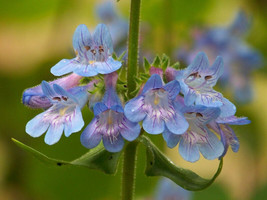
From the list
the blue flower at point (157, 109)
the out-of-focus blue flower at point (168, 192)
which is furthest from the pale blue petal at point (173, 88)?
the out-of-focus blue flower at point (168, 192)

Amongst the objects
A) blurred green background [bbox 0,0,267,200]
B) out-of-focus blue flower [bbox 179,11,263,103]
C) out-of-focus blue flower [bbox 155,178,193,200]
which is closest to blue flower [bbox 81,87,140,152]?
out-of-focus blue flower [bbox 155,178,193,200]

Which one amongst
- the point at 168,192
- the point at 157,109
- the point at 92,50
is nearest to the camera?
the point at 157,109

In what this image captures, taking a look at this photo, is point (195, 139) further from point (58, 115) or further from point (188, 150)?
point (58, 115)

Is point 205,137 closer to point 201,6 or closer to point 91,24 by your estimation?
point 201,6

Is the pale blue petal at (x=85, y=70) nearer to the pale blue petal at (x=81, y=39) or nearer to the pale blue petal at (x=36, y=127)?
the pale blue petal at (x=81, y=39)

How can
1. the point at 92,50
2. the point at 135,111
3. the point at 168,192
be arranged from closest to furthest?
1. the point at 135,111
2. the point at 92,50
3. the point at 168,192

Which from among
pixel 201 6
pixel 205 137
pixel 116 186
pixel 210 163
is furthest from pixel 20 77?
pixel 205 137

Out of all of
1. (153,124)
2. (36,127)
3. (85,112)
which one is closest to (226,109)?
(153,124)

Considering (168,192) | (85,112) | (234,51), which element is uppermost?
(234,51)
